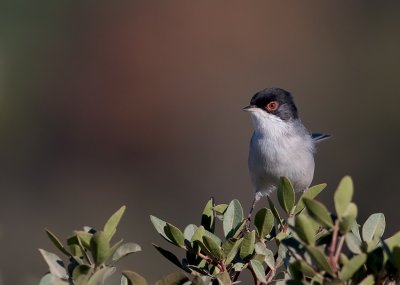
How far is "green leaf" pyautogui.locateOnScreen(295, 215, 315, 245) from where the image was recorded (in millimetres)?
1419

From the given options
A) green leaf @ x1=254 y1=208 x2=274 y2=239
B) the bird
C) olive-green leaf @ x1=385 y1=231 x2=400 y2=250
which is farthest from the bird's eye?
olive-green leaf @ x1=385 y1=231 x2=400 y2=250

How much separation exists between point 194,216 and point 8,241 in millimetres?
1692

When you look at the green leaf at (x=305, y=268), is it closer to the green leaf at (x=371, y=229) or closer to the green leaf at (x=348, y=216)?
the green leaf at (x=348, y=216)

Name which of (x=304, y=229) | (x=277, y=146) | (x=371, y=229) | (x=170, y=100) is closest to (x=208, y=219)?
(x=371, y=229)

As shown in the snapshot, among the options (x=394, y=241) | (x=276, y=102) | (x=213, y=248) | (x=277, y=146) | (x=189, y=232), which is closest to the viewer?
(x=394, y=241)

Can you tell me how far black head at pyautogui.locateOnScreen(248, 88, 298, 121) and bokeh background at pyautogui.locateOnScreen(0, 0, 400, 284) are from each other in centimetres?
260

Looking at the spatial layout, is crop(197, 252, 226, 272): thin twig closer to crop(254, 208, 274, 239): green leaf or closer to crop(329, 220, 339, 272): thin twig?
crop(254, 208, 274, 239): green leaf

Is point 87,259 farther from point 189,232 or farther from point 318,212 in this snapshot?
point 318,212

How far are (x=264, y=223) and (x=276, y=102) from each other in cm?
218

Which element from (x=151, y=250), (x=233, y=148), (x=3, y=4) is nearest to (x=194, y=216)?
(x=151, y=250)

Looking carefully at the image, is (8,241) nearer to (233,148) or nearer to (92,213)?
(92,213)

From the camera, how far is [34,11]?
34.8 feet

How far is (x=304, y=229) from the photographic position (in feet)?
4.68

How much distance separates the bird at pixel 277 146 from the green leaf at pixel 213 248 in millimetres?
1780
